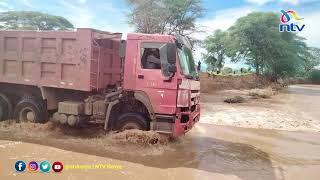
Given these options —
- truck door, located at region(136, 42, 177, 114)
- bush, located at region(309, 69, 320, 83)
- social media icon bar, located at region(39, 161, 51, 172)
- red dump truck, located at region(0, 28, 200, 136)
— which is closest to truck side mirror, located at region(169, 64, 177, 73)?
red dump truck, located at region(0, 28, 200, 136)

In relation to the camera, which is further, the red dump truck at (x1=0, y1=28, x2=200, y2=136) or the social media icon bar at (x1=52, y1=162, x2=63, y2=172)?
the red dump truck at (x1=0, y1=28, x2=200, y2=136)

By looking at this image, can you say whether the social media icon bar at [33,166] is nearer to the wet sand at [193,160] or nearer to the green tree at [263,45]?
the wet sand at [193,160]

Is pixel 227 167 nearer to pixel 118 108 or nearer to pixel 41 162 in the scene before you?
pixel 118 108

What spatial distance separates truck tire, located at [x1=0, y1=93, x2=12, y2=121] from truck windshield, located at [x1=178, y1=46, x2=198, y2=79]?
5310 mm

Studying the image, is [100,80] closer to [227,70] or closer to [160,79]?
[160,79]

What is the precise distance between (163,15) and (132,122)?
64.0ft

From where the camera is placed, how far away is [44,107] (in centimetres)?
1048

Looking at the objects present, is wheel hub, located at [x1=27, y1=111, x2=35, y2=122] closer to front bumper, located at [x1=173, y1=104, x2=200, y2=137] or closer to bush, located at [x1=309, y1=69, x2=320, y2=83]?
front bumper, located at [x1=173, y1=104, x2=200, y2=137]

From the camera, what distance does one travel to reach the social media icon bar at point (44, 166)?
6.94 m

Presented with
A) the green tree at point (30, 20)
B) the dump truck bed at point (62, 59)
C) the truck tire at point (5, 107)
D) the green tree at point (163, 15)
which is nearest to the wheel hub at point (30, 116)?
the truck tire at point (5, 107)

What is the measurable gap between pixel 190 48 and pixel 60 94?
12.4 feet

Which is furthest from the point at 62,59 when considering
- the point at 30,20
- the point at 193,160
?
the point at 30,20

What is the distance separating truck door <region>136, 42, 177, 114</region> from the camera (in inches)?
342

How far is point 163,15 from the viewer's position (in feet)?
90.5
